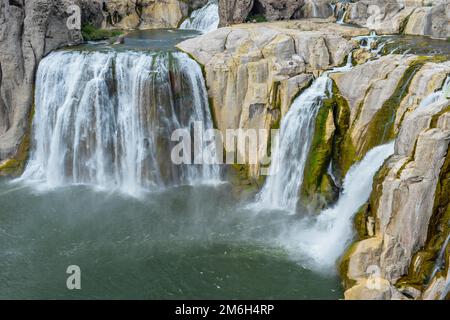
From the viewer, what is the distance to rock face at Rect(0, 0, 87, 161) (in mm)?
22172

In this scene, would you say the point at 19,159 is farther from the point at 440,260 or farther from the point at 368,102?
the point at 440,260

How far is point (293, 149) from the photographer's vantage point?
18453 mm

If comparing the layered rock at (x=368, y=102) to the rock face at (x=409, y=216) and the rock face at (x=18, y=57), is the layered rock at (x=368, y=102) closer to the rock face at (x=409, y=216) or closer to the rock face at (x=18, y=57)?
the rock face at (x=409, y=216)

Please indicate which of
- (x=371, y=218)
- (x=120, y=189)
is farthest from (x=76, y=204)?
(x=371, y=218)

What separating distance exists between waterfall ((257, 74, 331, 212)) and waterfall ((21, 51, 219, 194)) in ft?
11.1

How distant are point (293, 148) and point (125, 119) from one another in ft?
26.3

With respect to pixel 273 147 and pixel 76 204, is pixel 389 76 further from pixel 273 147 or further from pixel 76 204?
pixel 76 204

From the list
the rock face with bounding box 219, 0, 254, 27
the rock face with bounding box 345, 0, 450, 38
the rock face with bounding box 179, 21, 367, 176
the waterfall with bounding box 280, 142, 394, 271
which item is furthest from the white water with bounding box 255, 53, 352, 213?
the rock face with bounding box 219, 0, 254, 27

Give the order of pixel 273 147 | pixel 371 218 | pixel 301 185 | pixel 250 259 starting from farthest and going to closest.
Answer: pixel 273 147 < pixel 301 185 < pixel 250 259 < pixel 371 218

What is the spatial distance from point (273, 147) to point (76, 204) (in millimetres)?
8752

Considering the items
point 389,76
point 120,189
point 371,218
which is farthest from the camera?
point 120,189

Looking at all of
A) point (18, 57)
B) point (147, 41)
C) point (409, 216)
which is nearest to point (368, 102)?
point (409, 216)

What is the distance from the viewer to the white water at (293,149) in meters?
18.1

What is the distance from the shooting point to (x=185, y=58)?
853 inches
